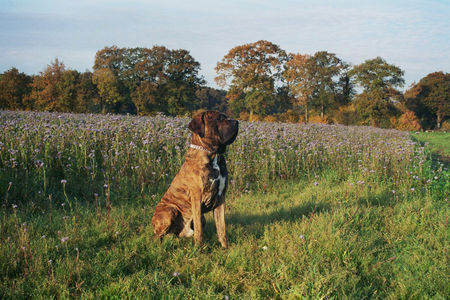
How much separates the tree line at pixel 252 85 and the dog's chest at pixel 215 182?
4412 centimetres

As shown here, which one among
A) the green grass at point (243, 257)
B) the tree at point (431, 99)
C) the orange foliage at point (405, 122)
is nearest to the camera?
the green grass at point (243, 257)

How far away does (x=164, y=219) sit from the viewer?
12.6ft

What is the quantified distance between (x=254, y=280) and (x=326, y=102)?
5610 centimetres

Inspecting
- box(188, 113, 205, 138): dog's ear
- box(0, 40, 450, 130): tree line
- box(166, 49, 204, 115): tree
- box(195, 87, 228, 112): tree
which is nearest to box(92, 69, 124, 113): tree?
box(0, 40, 450, 130): tree line

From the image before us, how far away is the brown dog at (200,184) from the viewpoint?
353 cm

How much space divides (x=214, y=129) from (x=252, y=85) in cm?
4908

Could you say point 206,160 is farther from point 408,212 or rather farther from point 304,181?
point 304,181

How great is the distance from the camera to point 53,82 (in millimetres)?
45656

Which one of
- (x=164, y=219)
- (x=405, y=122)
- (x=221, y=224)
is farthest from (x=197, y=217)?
(x=405, y=122)

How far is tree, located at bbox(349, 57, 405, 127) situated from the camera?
170 feet

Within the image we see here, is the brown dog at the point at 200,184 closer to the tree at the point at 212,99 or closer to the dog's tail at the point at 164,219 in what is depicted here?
the dog's tail at the point at 164,219

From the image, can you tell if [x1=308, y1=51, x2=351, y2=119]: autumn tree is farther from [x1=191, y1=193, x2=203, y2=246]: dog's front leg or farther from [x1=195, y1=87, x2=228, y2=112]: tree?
[x1=191, y1=193, x2=203, y2=246]: dog's front leg

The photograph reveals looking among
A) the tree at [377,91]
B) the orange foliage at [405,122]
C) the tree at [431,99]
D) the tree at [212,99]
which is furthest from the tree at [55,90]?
the tree at [431,99]

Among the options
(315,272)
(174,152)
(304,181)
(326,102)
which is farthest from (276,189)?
(326,102)
